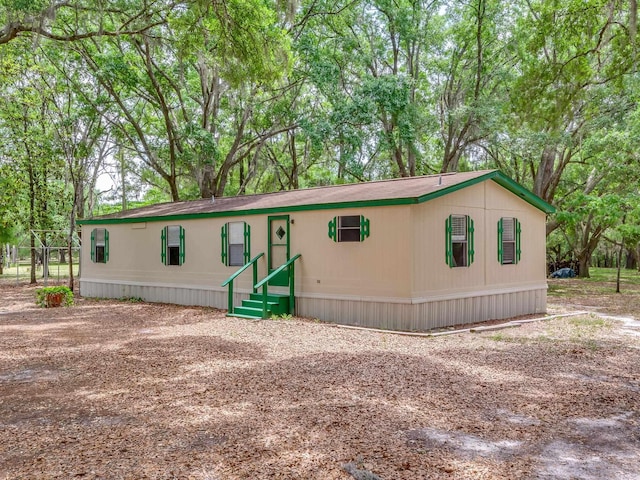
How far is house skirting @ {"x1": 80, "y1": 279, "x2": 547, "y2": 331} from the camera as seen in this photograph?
962cm

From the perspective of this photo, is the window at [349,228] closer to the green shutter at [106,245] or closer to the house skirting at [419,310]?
the house skirting at [419,310]

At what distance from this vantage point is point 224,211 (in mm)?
12641

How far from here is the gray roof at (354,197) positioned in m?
9.91

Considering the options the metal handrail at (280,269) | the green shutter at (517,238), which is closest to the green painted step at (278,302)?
the metal handrail at (280,269)

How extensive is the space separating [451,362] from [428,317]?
287cm

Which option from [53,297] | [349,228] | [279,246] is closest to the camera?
[349,228]

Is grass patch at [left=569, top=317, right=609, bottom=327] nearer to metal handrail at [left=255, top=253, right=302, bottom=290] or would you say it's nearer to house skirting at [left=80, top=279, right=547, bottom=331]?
house skirting at [left=80, top=279, right=547, bottom=331]

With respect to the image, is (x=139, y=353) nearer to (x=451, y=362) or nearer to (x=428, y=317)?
(x=451, y=362)

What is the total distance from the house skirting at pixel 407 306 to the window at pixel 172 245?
2.42 ft

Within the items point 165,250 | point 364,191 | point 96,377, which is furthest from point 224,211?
point 96,377

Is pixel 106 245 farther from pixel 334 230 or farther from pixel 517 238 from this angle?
pixel 517 238

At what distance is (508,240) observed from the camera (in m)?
11.7

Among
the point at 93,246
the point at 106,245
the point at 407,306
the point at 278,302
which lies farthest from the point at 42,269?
the point at 407,306

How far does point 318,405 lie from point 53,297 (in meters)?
10.8
